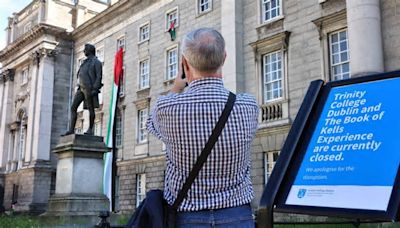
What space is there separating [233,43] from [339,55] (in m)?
5.71

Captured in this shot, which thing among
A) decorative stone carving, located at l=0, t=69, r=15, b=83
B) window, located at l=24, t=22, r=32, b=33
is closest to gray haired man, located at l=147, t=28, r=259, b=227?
window, located at l=24, t=22, r=32, b=33

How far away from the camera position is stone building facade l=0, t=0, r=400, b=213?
17.8 metres

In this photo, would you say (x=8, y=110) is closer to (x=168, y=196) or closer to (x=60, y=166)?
(x=60, y=166)

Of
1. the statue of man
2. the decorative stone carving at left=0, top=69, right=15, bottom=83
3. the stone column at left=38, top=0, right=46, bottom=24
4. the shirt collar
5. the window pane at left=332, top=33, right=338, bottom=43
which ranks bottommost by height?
the shirt collar

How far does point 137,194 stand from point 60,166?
616 inches

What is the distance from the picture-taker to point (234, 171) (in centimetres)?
287

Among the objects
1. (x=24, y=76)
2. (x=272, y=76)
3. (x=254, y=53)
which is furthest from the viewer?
(x=24, y=76)

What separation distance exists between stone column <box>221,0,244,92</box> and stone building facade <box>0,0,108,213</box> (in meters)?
20.4

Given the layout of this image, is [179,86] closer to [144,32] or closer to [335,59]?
[335,59]

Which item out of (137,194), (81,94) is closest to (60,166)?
(81,94)

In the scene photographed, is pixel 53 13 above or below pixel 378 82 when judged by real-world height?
above

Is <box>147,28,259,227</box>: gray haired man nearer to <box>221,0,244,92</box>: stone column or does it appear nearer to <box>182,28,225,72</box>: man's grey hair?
<box>182,28,225,72</box>: man's grey hair

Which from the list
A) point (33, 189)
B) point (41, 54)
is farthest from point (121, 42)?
point (33, 189)

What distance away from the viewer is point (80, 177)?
14281mm
